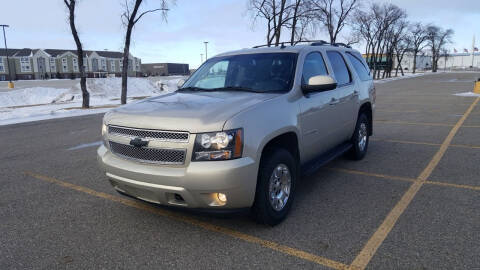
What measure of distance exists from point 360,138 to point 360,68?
123 cm

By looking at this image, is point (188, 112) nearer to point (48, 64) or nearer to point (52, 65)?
point (48, 64)

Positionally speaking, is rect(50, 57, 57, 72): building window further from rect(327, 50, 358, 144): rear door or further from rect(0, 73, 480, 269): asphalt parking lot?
rect(327, 50, 358, 144): rear door

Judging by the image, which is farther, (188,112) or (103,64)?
(103,64)

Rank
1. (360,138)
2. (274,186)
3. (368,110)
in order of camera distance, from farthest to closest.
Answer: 1. (368,110)
2. (360,138)
3. (274,186)

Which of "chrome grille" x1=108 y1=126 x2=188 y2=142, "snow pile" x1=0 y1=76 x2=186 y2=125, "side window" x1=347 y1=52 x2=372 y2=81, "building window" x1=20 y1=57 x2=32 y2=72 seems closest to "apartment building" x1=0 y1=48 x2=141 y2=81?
"building window" x1=20 y1=57 x2=32 y2=72

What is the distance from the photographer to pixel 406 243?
3244mm

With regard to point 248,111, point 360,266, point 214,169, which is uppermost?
point 248,111

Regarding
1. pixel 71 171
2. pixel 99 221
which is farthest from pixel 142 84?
pixel 99 221

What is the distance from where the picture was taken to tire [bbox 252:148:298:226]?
11.0 ft

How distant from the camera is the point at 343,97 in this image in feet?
16.8

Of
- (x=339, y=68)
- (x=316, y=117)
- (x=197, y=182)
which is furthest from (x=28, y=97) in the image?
(x=197, y=182)

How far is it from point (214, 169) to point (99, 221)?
5.66ft

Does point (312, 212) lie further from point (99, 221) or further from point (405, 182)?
point (99, 221)

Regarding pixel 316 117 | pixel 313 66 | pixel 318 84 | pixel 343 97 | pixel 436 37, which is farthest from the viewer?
pixel 436 37
